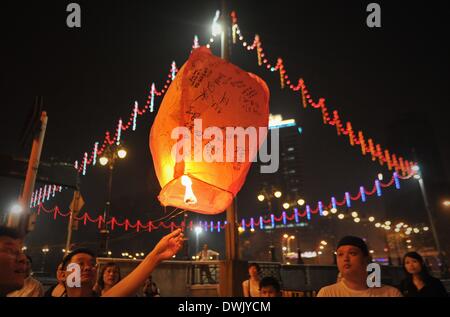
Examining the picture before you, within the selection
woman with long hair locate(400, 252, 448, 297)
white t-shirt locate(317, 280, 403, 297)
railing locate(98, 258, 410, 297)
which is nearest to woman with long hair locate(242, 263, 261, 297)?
railing locate(98, 258, 410, 297)

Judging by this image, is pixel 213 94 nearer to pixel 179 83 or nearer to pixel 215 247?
pixel 179 83

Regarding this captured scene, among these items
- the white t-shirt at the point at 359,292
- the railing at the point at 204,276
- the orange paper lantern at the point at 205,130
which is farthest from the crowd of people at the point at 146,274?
the railing at the point at 204,276

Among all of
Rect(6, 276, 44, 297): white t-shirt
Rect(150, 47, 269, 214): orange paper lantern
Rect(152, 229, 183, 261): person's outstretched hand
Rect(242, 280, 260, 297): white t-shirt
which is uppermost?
Rect(150, 47, 269, 214): orange paper lantern

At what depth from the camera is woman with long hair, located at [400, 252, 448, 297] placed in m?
4.64

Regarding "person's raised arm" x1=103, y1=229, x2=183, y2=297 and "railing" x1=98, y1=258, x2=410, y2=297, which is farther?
"railing" x1=98, y1=258, x2=410, y2=297

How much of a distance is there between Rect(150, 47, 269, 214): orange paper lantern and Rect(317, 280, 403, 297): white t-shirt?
5.07 ft

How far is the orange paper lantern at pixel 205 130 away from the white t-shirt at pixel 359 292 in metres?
1.55

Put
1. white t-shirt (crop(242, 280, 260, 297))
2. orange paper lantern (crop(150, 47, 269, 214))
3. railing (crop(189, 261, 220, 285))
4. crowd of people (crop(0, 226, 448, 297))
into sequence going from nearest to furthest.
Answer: crowd of people (crop(0, 226, 448, 297)), orange paper lantern (crop(150, 47, 269, 214)), white t-shirt (crop(242, 280, 260, 297)), railing (crop(189, 261, 220, 285))

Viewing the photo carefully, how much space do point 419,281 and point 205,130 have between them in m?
4.48

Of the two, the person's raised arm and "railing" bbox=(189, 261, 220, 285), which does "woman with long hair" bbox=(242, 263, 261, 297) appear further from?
"railing" bbox=(189, 261, 220, 285)

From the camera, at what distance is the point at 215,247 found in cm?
6706

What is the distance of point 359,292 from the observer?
328 centimetres

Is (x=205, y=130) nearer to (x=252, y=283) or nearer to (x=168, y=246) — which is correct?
(x=168, y=246)

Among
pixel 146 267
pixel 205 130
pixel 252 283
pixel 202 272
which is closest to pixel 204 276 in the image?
pixel 202 272
